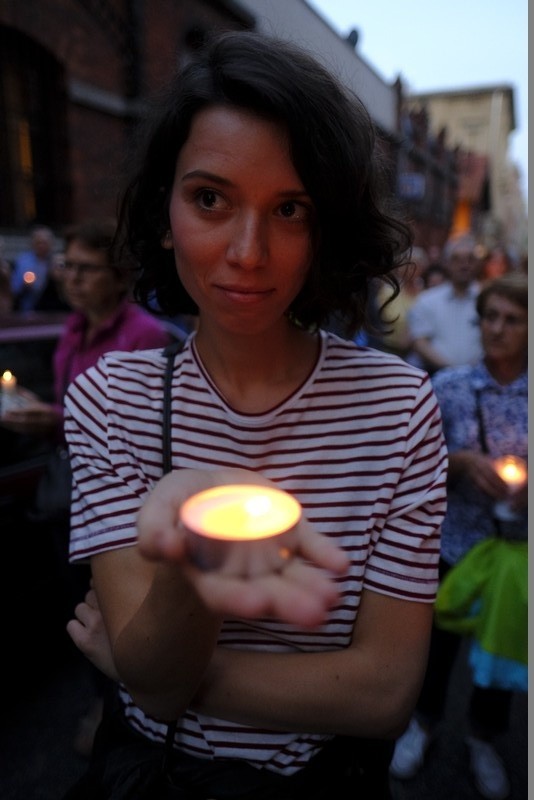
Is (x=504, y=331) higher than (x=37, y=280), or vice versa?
(x=37, y=280)

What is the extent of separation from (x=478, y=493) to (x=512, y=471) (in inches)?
10.7

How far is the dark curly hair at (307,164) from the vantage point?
3.70 ft

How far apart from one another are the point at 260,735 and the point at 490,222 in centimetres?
5011

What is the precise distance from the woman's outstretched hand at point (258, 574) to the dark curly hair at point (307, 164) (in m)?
0.68

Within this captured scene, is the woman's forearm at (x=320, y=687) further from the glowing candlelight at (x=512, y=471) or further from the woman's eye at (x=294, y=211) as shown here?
the glowing candlelight at (x=512, y=471)

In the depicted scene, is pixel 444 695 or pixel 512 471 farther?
pixel 444 695

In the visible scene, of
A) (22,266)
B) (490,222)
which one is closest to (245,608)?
(22,266)

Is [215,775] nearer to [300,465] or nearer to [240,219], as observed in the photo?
[300,465]

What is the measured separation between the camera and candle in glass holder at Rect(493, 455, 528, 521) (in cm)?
261

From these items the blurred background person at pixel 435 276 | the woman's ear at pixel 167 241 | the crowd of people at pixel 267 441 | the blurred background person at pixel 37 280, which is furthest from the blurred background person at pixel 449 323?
the blurred background person at pixel 435 276

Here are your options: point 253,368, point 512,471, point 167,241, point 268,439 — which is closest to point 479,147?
point 512,471

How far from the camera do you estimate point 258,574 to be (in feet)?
2.05

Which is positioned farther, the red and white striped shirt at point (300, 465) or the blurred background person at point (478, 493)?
the blurred background person at point (478, 493)

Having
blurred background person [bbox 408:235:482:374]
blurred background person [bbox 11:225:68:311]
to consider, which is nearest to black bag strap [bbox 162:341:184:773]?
blurred background person [bbox 408:235:482:374]
